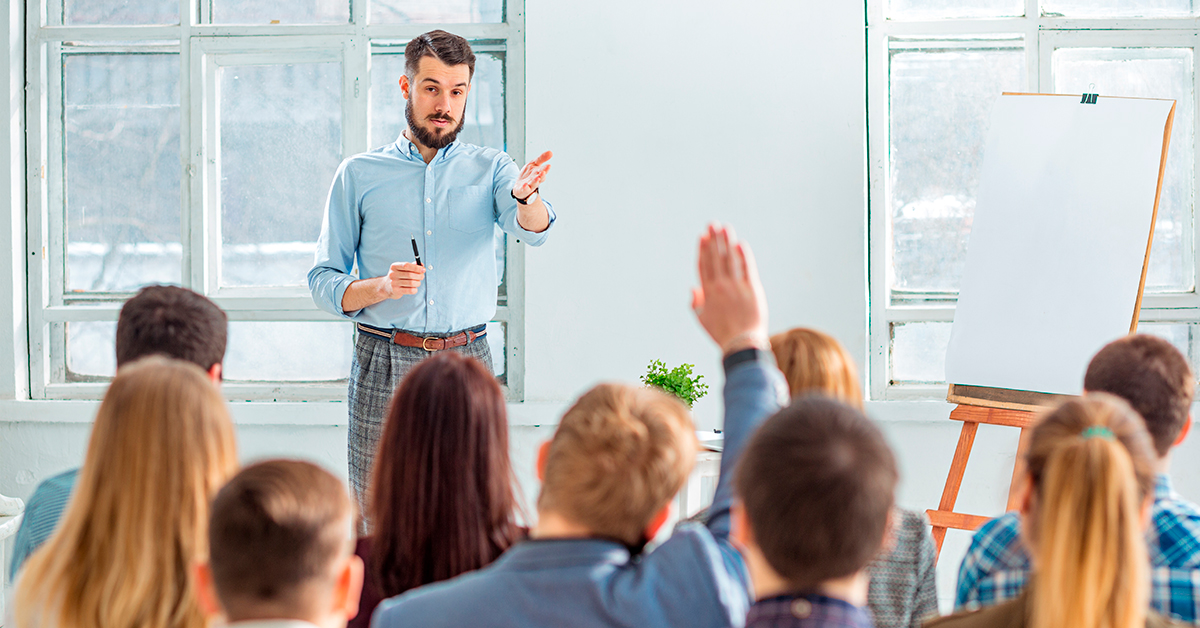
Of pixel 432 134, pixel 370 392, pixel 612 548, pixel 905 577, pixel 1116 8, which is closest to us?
pixel 612 548

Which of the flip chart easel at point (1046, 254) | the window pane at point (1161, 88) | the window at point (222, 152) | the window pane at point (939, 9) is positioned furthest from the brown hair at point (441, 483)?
the window pane at point (1161, 88)

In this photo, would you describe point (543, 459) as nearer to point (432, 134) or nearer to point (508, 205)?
point (508, 205)

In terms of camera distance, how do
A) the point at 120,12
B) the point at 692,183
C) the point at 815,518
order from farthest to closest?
the point at 120,12 → the point at 692,183 → the point at 815,518

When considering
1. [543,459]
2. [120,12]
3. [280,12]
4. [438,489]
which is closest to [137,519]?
[438,489]

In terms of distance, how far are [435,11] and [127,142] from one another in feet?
3.99

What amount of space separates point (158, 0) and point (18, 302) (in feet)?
3.91

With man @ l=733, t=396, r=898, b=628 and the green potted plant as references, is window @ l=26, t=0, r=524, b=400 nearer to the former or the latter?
the green potted plant

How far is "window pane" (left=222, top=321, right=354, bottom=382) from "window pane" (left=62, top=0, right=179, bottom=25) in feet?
3.71

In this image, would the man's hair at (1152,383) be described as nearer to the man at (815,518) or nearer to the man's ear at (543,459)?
the man at (815,518)

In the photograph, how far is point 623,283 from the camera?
10.4ft

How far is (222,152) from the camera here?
3.40 metres

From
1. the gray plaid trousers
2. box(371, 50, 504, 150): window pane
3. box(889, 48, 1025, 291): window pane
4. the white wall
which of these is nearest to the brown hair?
Answer: the gray plaid trousers

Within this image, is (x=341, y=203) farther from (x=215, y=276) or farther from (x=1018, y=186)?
(x=1018, y=186)

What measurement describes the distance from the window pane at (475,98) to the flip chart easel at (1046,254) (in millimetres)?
1638
